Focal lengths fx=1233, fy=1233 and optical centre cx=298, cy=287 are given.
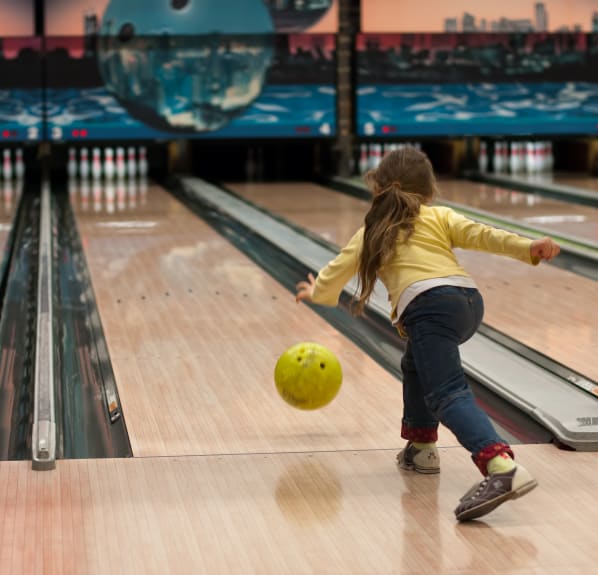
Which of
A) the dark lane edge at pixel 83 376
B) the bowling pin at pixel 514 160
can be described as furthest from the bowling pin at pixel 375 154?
the dark lane edge at pixel 83 376

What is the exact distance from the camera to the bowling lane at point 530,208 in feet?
24.8

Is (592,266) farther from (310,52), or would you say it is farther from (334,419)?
(310,52)

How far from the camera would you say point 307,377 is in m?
3.13

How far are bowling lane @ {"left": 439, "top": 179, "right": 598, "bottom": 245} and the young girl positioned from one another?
14.0 feet

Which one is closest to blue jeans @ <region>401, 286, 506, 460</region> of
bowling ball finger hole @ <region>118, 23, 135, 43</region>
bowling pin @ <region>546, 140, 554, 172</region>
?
bowling ball finger hole @ <region>118, 23, 135, 43</region>

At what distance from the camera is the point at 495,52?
10758 millimetres

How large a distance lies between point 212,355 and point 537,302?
163 centimetres

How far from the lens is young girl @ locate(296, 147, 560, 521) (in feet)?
8.66

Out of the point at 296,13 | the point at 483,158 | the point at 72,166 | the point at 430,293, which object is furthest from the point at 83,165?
the point at 430,293

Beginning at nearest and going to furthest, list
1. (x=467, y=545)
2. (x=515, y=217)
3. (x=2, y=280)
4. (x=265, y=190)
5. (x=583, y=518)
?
1. (x=467, y=545)
2. (x=583, y=518)
3. (x=2, y=280)
4. (x=515, y=217)
5. (x=265, y=190)

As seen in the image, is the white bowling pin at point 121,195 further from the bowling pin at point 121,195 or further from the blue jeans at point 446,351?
the blue jeans at point 446,351

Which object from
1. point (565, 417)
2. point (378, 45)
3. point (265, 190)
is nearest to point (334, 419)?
point (565, 417)

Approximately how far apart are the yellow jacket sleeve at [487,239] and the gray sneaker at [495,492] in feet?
1.55

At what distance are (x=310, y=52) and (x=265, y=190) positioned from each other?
4.27 ft
